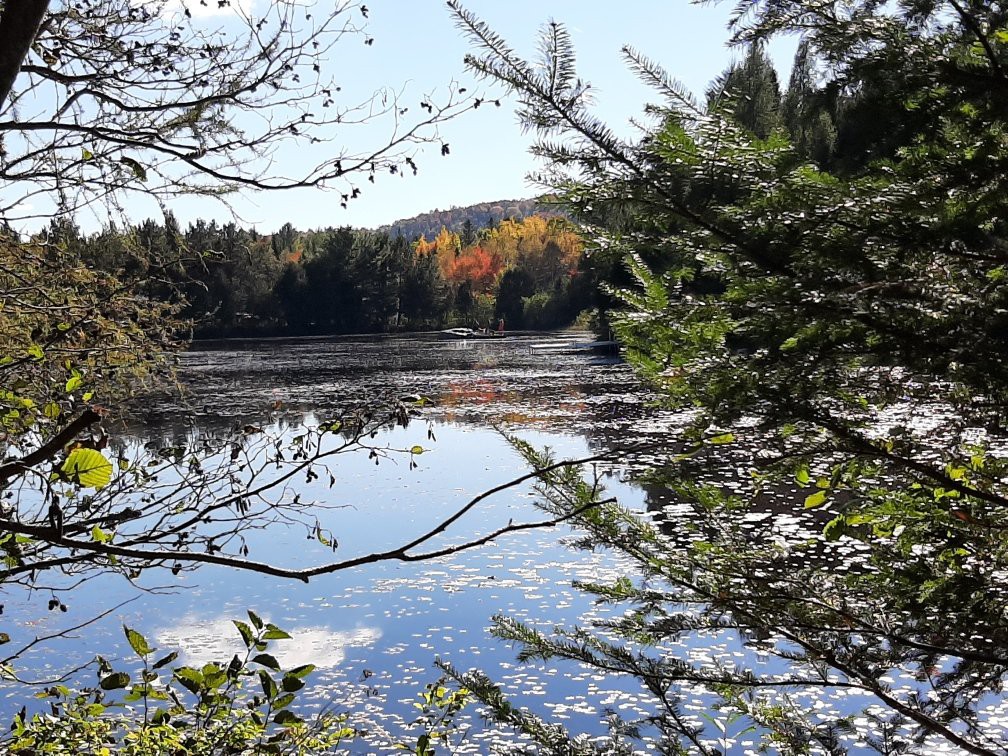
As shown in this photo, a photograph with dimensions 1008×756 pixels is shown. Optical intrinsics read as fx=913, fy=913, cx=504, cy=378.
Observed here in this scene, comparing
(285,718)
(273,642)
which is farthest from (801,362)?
(273,642)

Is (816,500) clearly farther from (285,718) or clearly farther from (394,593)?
(394,593)

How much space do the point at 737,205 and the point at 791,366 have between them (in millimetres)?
518

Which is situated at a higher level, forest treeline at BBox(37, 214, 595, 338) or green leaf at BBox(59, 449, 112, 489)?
forest treeline at BBox(37, 214, 595, 338)

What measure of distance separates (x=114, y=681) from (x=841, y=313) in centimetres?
194

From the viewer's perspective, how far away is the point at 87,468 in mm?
1452

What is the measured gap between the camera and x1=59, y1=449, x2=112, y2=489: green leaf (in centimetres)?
144

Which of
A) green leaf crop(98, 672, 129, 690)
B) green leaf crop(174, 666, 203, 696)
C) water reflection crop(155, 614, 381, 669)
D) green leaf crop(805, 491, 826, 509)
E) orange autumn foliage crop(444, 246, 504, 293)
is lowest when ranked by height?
water reflection crop(155, 614, 381, 669)

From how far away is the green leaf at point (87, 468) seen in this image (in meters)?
1.44

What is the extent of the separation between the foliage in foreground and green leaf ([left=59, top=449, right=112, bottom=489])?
1398mm

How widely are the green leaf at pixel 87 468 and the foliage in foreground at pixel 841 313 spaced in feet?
4.59

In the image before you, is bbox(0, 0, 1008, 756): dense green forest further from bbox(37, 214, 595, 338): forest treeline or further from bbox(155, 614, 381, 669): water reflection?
Result: bbox(37, 214, 595, 338): forest treeline

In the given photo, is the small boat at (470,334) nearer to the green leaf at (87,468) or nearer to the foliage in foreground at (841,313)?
the foliage in foreground at (841,313)

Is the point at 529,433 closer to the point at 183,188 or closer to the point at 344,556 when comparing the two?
the point at 344,556

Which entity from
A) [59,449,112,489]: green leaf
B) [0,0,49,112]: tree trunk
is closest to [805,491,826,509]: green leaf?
[59,449,112,489]: green leaf
